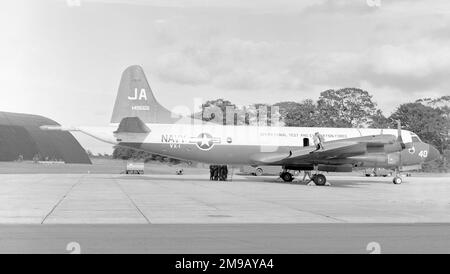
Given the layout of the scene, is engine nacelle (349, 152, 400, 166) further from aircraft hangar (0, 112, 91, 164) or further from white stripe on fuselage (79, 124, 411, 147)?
aircraft hangar (0, 112, 91, 164)

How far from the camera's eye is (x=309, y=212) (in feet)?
57.4

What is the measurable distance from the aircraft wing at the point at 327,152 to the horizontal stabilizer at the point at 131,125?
7.61 metres

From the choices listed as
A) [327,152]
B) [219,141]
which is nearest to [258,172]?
[219,141]

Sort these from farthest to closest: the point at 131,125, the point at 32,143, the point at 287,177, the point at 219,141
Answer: the point at 32,143, the point at 287,177, the point at 219,141, the point at 131,125

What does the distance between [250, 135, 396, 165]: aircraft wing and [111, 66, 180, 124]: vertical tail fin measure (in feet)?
24.8

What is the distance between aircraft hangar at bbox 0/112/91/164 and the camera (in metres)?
98.9

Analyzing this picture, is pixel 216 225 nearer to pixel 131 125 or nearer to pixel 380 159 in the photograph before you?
pixel 131 125

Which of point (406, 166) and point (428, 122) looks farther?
point (428, 122)

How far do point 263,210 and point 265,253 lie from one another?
8.62 m

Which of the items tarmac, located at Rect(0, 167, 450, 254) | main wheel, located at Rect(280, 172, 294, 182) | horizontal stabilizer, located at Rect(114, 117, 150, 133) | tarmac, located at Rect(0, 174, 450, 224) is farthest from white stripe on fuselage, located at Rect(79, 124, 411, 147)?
tarmac, located at Rect(0, 167, 450, 254)

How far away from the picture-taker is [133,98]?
116 ft

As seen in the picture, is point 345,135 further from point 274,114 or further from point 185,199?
point 274,114

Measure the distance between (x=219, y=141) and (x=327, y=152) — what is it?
6765mm

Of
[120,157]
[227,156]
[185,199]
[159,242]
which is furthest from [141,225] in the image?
[120,157]
